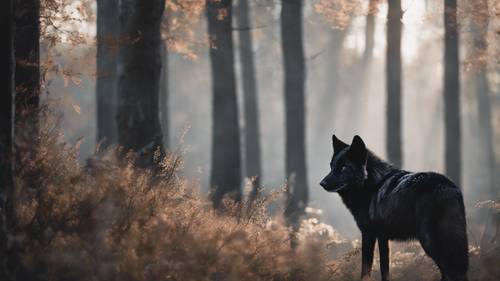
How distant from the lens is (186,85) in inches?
2295

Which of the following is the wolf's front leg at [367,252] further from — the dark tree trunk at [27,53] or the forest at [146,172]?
the dark tree trunk at [27,53]

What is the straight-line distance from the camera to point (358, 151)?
334 inches

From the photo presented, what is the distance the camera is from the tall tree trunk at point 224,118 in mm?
16469

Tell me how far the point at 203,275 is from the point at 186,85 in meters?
52.0

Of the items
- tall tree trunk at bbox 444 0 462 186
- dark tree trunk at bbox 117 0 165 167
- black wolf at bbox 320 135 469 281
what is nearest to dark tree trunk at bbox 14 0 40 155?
dark tree trunk at bbox 117 0 165 167

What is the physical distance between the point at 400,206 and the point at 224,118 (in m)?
9.48

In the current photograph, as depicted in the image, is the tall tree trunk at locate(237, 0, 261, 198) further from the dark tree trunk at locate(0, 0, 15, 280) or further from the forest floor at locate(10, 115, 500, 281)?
the dark tree trunk at locate(0, 0, 15, 280)

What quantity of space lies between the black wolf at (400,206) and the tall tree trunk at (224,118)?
7.77 meters

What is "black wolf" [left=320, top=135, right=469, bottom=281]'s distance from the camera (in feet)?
23.1

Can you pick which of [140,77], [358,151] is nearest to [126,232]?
[358,151]

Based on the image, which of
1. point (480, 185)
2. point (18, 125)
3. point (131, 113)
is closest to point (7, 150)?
point (18, 125)

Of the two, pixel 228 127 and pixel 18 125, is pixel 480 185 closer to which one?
pixel 228 127

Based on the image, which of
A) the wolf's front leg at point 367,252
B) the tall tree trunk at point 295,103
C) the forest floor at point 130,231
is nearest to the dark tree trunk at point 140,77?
the forest floor at point 130,231

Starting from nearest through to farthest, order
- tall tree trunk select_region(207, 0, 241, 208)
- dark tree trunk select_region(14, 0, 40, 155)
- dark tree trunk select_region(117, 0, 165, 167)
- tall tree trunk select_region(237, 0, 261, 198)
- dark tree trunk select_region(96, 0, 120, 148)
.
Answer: dark tree trunk select_region(14, 0, 40, 155), dark tree trunk select_region(117, 0, 165, 167), dark tree trunk select_region(96, 0, 120, 148), tall tree trunk select_region(207, 0, 241, 208), tall tree trunk select_region(237, 0, 261, 198)
